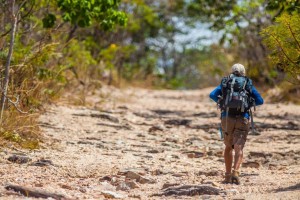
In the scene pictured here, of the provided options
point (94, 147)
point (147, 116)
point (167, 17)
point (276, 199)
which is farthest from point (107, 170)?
point (167, 17)

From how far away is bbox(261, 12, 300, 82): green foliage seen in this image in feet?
23.9

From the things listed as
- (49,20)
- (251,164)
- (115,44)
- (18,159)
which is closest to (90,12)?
(49,20)

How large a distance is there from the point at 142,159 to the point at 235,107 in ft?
6.97

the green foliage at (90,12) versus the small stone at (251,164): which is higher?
the green foliage at (90,12)

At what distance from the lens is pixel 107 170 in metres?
7.86

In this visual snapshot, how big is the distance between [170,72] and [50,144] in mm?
37763

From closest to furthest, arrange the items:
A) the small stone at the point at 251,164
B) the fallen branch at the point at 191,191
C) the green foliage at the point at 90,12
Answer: the fallen branch at the point at 191,191 → the small stone at the point at 251,164 → the green foliage at the point at 90,12

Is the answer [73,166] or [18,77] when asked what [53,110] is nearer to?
[18,77]

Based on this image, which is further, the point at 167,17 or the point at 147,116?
the point at 167,17

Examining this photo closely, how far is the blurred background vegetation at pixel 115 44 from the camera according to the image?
8852mm

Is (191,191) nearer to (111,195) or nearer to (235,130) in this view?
(111,195)

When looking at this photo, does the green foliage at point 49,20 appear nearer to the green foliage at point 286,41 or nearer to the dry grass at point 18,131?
the dry grass at point 18,131

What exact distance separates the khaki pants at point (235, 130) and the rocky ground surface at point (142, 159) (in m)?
0.44

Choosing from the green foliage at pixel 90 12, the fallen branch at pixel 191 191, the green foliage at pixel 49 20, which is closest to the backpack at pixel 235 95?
the fallen branch at pixel 191 191
